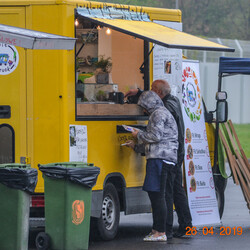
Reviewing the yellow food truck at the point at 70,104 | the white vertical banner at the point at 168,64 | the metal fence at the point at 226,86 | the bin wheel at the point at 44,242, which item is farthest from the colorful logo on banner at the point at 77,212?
the metal fence at the point at 226,86

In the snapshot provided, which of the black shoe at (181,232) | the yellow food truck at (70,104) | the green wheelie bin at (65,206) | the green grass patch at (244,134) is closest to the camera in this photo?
the green wheelie bin at (65,206)

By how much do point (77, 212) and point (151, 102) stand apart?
2154mm

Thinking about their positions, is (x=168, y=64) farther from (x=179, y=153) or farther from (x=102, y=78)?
(x=179, y=153)

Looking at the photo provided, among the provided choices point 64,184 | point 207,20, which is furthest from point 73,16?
point 207,20

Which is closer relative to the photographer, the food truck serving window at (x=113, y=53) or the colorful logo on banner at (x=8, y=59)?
the colorful logo on banner at (x=8, y=59)

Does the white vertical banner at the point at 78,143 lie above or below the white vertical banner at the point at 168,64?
below

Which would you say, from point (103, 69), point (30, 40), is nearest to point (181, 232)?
point (103, 69)

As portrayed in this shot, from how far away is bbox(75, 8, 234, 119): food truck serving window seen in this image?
953cm

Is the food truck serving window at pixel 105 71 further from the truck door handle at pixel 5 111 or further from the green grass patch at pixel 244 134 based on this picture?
the green grass patch at pixel 244 134

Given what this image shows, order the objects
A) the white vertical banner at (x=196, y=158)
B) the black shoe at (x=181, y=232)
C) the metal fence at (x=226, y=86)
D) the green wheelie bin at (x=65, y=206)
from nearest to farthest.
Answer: the green wheelie bin at (x=65, y=206) → the black shoe at (x=181, y=232) → the white vertical banner at (x=196, y=158) → the metal fence at (x=226, y=86)

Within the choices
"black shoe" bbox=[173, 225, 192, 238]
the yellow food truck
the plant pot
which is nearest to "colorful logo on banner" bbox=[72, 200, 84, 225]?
the yellow food truck

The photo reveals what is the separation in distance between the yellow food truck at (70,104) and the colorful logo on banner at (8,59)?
1cm

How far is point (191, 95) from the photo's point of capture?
11250 mm

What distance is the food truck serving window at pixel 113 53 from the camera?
31.3ft
